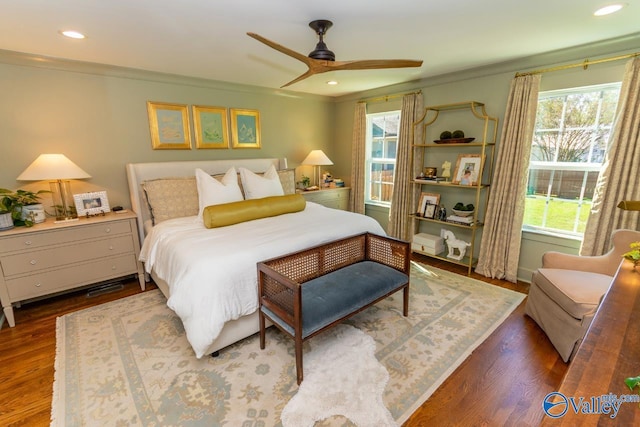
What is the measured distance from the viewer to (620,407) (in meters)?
0.68

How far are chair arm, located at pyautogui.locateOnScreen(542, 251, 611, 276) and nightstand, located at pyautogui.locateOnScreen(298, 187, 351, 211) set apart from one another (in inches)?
113

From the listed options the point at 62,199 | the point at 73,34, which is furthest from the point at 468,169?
the point at 62,199

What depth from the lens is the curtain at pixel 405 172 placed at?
3838 millimetres

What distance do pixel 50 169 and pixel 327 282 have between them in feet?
8.75

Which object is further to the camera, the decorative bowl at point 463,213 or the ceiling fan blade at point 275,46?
the decorative bowl at point 463,213

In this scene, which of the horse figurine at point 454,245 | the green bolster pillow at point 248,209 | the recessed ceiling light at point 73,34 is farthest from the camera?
the horse figurine at point 454,245

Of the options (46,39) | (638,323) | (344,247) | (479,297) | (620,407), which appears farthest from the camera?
(479,297)

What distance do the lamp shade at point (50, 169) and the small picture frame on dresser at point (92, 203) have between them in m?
0.28

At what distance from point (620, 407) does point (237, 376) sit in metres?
1.80

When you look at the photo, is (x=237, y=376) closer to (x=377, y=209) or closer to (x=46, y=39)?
(x=46, y=39)

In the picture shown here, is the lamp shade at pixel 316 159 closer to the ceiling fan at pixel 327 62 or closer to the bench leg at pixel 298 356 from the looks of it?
A: the ceiling fan at pixel 327 62

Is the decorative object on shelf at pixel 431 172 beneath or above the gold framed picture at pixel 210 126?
beneath

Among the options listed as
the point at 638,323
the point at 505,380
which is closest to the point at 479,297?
the point at 505,380

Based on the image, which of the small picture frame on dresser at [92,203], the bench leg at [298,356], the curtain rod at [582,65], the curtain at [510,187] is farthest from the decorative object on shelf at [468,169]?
the small picture frame on dresser at [92,203]
